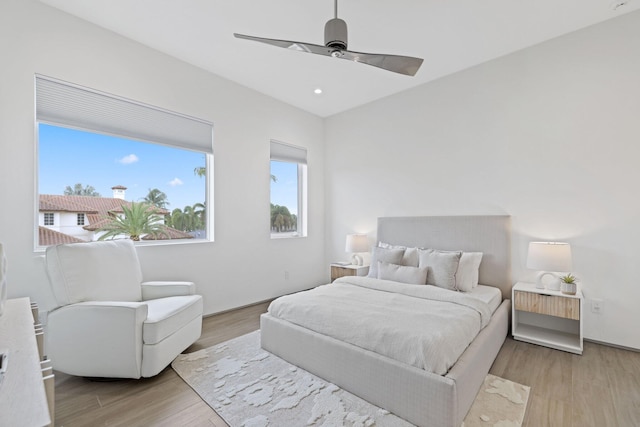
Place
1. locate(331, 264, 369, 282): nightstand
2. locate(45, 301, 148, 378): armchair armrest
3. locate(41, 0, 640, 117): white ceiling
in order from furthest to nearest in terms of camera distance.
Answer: locate(331, 264, 369, 282): nightstand, locate(41, 0, 640, 117): white ceiling, locate(45, 301, 148, 378): armchair armrest

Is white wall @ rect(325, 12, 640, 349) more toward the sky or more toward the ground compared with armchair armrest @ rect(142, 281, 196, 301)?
more toward the sky

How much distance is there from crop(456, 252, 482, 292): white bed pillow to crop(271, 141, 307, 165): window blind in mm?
2868

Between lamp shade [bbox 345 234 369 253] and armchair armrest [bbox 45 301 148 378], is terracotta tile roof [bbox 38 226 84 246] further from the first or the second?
lamp shade [bbox 345 234 369 253]

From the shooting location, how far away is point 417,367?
171 centimetres

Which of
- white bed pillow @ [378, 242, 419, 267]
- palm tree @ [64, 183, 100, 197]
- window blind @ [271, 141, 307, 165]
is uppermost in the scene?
window blind @ [271, 141, 307, 165]

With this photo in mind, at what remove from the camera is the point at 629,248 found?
8.64ft

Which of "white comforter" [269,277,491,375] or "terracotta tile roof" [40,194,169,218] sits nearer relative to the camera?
"white comforter" [269,277,491,375]

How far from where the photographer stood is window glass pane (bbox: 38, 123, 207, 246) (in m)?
2.67

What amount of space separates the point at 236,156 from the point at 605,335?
446 cm

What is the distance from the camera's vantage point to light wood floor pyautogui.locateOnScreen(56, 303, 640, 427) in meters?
1.76

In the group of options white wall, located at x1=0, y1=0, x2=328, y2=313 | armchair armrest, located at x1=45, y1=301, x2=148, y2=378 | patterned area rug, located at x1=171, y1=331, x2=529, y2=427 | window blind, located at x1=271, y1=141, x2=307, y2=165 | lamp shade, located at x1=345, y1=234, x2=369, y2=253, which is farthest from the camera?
window blind, located at x1=271, y1=141, x2=307, y2=165

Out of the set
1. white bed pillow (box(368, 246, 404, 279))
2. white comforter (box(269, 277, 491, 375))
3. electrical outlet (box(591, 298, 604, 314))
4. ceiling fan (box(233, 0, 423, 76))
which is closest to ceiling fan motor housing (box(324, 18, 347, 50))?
ceiling fan (box(233, 0, 423, 76))

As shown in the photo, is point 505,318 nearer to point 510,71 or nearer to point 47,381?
point 510,71

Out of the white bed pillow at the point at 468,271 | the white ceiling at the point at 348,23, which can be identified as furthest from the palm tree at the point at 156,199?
the white bed pillow at the point at 468,271
